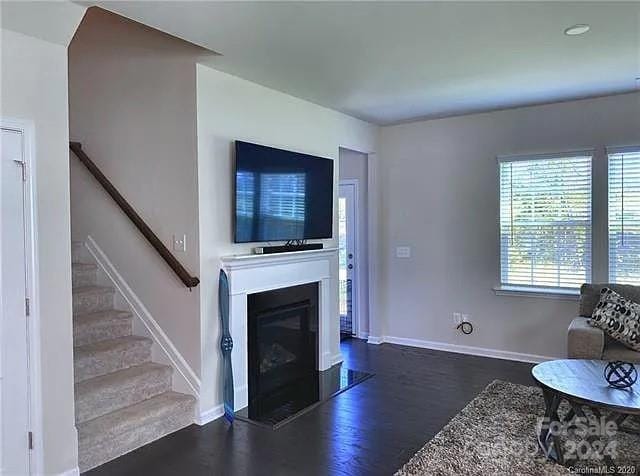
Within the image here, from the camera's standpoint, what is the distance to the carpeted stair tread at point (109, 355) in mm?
3465

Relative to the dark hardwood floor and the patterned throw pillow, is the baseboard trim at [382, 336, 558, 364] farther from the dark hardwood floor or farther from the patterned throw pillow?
the patterned throw pillow

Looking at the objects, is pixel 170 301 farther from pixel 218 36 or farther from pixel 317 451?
pixel 218 36

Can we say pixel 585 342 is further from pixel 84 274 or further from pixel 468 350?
pixel 84 274

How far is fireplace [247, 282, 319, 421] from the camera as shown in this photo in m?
4.00

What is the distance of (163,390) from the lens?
12.2 feet

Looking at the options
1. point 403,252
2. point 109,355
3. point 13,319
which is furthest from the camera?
point 403,252

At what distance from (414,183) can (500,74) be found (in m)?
2.03

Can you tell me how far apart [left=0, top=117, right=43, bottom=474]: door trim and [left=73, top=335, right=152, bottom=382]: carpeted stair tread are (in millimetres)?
817

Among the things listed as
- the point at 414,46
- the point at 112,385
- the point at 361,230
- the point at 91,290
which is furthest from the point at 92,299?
the point at 361,230

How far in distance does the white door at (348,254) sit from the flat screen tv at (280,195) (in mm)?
1353

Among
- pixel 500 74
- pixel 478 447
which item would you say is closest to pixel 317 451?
pixel 478 447

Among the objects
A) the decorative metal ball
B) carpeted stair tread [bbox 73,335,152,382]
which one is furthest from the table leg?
carpeted stair tread [bbox 73,335,152,382]

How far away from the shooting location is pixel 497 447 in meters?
3.07

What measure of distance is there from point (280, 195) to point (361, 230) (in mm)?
2187
